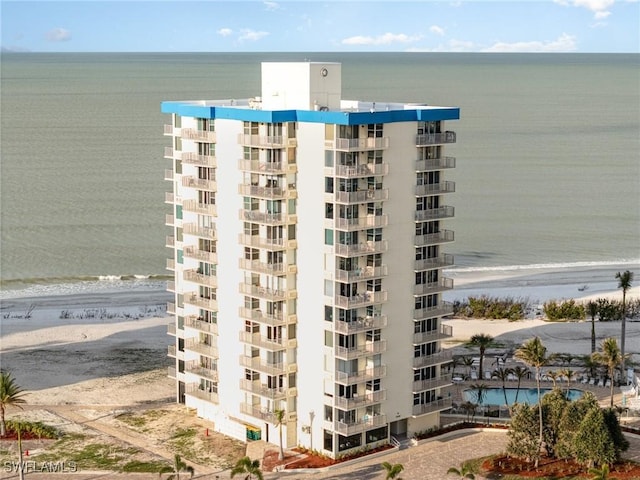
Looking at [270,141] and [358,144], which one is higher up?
[270,141]

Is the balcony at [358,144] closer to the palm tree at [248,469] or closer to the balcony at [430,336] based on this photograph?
the balcony at [430,336]

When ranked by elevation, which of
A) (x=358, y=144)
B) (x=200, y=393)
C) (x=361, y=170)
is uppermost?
(x=358, y=144)

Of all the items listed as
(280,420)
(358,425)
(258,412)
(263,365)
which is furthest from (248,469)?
(263,365)

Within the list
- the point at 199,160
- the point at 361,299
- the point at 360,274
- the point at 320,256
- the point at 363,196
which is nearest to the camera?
the point at 363,196

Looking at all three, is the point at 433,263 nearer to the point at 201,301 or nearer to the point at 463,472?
the point at 463,472

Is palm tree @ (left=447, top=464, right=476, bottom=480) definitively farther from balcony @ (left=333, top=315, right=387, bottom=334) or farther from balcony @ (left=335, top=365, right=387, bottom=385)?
balcony @ (left=333, top=315, right=387, bottom=334)

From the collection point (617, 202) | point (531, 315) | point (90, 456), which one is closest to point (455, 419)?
point (90, 456)

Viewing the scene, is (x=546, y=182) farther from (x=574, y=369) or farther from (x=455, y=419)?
(x=455, y=419)
